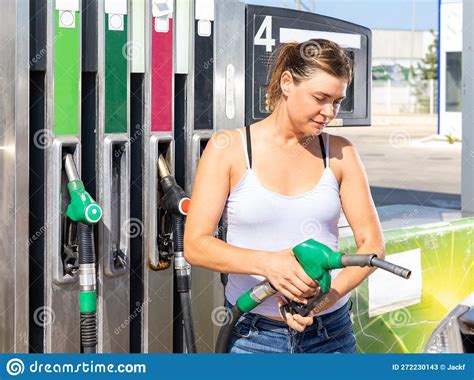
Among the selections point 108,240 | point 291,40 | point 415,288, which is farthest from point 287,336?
point 415,288

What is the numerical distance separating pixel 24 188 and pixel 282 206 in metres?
1.06

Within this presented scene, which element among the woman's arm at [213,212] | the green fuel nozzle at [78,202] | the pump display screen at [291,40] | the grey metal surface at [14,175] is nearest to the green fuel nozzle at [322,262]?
the woman's arm at [213,212]

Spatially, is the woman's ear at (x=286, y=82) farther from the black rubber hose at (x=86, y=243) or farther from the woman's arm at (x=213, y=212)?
the black rubber hose at (x=86, y=243)

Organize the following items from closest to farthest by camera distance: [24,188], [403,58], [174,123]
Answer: [24,188] < [174,123] < [403,58]

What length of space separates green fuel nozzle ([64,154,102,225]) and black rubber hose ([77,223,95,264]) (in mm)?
37

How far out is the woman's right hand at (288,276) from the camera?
2537 mm

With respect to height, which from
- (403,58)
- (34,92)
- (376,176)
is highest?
(403,58)

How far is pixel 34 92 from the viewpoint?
3.36m

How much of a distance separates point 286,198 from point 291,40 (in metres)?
1.70

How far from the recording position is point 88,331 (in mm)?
3416

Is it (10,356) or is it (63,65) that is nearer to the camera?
(10,356)

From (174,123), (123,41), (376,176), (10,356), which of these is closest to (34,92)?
(123,41)

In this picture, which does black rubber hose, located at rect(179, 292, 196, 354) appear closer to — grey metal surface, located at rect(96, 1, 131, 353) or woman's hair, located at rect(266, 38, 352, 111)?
grey metal surface, located at rect(96, 1, 131, 353)

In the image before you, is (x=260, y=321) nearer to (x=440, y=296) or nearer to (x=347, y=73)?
(x=347, y=73)
